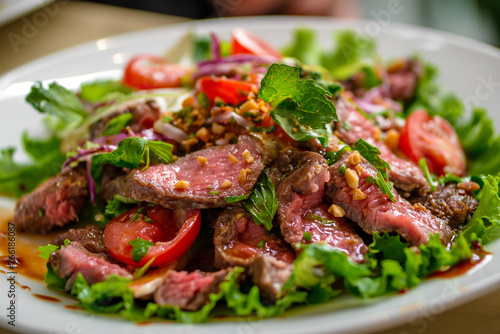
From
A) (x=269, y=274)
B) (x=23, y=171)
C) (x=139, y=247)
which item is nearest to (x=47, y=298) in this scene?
(x=139, y=247)

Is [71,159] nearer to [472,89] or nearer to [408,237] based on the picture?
[408,237]

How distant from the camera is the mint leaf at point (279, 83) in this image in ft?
10.7

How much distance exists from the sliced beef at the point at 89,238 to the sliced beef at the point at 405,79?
12.0 feet

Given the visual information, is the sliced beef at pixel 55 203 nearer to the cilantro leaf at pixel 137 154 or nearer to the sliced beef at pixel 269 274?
the cilantro leaf at pixel 137 154

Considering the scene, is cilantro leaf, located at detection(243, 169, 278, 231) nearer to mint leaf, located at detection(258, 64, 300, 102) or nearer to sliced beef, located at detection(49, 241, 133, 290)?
mint leaf, located at detection(258, 64, 300, 102)

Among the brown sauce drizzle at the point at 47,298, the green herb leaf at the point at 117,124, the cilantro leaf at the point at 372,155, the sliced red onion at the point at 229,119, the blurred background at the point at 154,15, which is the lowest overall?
the brown sauce drizzle at the point at 47,298

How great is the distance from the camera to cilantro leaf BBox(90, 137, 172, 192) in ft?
11.4

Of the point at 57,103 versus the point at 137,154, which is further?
the point at 57,103

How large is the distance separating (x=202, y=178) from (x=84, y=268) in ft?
3.16

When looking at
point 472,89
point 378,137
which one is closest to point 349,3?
point 472,89

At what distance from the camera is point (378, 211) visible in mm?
3119

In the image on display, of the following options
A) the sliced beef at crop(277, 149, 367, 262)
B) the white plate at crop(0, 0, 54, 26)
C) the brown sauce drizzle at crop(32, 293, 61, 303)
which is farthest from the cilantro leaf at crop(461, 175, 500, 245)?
the white plate at crop(0, 0, 54, 26)

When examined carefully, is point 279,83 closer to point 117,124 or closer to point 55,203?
point 117,124

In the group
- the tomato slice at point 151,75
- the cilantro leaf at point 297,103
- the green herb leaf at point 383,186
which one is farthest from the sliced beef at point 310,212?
the tomato slice at point 151,75
